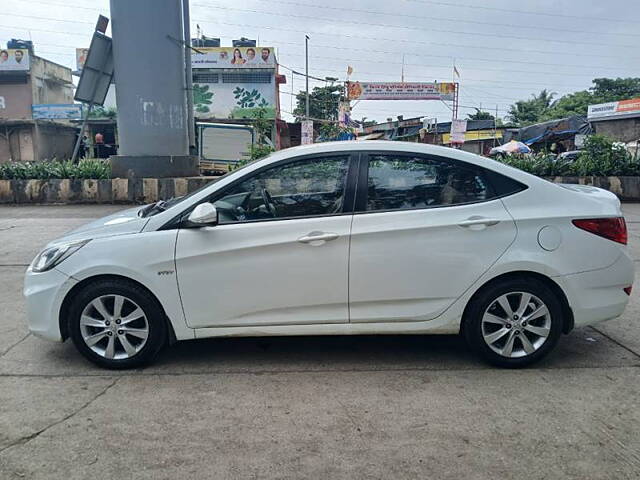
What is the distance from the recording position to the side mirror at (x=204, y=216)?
11.9ft

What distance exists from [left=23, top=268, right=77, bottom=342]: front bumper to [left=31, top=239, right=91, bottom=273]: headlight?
4 cm

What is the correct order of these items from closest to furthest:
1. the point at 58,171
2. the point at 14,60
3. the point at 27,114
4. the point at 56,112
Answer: the point at 58,171, the point at 56,112, the point at 14,60, the point at 27,114

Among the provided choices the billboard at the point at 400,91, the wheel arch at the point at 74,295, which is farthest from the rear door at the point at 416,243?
the billboard at the point at 400,91

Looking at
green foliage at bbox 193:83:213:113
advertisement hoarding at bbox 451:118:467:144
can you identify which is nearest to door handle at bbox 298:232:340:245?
advertisement hoarding at bbox 451:118:467:144

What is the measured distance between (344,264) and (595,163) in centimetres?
1229

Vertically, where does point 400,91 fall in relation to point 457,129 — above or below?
above

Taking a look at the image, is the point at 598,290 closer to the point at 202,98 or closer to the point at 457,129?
the point at 457,129

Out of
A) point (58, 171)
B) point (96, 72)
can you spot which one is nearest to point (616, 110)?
point (96, 72)

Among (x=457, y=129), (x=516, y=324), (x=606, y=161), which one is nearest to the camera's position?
(x=516, y=324)

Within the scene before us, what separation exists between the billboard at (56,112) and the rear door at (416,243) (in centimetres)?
3290

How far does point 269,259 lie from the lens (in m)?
3.69

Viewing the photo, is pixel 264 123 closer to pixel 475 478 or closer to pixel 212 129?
pixel 212 129

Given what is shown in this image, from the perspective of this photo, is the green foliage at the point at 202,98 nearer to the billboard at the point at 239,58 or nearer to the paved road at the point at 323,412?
the billboard at the point at 239,58

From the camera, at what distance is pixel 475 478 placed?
2.60m
